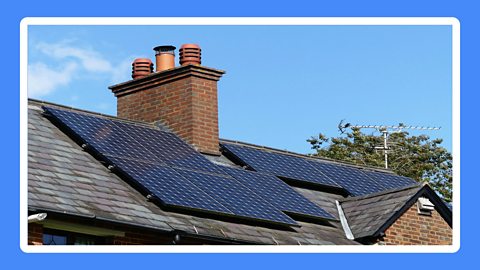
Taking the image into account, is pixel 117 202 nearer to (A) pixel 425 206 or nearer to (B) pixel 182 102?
(B) pixel 182 102

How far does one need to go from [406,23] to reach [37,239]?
6419 mm

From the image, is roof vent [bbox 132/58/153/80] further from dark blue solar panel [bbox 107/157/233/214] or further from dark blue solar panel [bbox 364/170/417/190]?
dark blue solar panel [bbox 364/170/417/190]

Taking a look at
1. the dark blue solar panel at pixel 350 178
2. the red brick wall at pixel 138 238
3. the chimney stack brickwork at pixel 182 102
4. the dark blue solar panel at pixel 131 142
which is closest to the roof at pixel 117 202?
the red brick wall at pixel 138 238

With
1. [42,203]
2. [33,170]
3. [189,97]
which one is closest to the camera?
[42,203]

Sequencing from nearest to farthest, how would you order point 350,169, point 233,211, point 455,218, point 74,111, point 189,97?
point 455,218
point 233,211
point 74,111
point 189,97
point 350,169

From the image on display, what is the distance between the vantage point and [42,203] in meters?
18.9

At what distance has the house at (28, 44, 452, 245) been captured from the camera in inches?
793

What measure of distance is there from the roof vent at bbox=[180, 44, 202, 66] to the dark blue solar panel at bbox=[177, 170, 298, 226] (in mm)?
3623

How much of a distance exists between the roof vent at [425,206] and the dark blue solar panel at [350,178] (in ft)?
6.42

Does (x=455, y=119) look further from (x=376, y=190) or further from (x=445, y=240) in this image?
(x=376, y=190)

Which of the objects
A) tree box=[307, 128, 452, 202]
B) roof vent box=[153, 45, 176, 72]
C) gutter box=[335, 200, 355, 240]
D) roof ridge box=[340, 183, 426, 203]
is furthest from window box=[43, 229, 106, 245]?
tree box=[307, 128, 452, 202]

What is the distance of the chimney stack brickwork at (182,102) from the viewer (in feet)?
84.6

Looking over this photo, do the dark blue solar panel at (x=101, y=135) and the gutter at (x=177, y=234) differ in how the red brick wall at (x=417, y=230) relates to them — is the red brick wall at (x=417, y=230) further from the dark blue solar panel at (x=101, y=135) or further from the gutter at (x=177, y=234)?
the dark blue solar panel at (x=101, y=135)

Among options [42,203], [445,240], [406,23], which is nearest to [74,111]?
[42,203]
